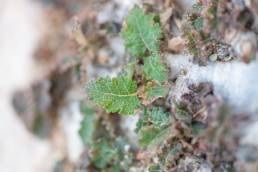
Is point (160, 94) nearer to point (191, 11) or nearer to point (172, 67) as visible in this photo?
point (172, 67)

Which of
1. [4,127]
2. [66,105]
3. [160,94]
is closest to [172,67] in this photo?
[160,94]

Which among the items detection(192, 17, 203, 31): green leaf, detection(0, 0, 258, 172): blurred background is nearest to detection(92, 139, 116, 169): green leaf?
detection(0, 0, 258, 172): blurred background

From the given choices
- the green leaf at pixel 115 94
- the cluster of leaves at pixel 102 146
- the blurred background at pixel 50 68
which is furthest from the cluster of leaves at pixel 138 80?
the cluster of leaves at pixel 102 146

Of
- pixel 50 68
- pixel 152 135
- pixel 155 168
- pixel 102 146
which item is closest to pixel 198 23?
pixel 152 135

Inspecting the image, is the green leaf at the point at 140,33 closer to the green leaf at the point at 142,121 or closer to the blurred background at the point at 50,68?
the blurred background at the point at 50,68

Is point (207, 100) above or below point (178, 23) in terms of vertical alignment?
below

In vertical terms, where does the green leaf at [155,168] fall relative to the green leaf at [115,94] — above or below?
below

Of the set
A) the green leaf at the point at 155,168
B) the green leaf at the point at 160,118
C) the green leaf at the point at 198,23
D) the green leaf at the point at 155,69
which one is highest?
the green leaf at the point at 198,23
